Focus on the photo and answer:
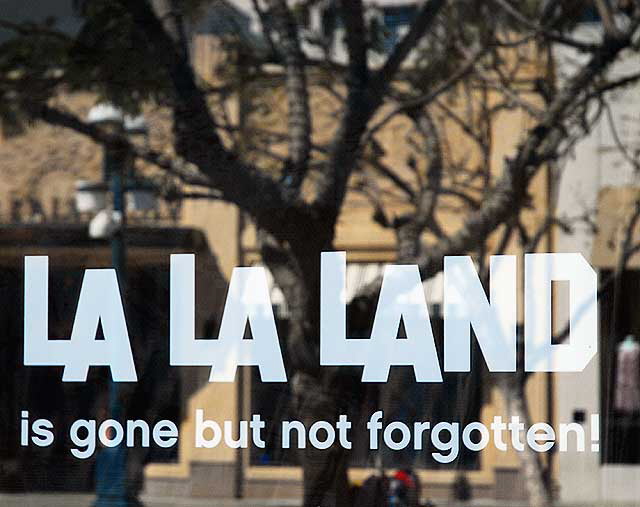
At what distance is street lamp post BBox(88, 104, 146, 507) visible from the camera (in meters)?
3.06

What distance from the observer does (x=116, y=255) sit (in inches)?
121

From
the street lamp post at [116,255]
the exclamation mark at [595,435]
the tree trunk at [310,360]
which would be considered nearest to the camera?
the exclamation mark at [595,435]

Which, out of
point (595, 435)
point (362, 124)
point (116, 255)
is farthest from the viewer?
point (116, 255)

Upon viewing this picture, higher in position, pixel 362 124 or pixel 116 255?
pixel 362 124

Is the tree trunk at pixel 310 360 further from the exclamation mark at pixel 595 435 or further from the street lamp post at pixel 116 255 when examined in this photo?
the exclamation mark at pixel 595 435

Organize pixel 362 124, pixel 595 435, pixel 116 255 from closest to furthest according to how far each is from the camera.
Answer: pixel 595 435 → pixel 362 124 → pixel 116 255

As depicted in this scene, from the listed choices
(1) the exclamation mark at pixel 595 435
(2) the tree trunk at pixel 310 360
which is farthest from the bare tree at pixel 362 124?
(1) the exclamation mark at pixel 595 435

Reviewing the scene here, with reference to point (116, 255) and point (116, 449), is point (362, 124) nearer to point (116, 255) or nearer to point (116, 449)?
point (116, 255)

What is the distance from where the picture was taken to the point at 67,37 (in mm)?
3170

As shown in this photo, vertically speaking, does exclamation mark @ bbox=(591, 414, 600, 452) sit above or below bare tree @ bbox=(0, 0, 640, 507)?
below

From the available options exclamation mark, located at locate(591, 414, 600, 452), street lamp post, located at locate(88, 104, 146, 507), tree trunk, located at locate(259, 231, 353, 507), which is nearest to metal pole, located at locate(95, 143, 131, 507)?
street lamp post, located at locate(88, 104, 146, 507)

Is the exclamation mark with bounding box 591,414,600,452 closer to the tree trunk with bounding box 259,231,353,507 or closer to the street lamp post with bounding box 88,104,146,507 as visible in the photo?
the tree trunk with bounding box 259,231,353,507

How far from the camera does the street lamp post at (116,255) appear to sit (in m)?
3.06

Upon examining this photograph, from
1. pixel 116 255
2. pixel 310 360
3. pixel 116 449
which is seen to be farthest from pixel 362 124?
pixel 116 449
